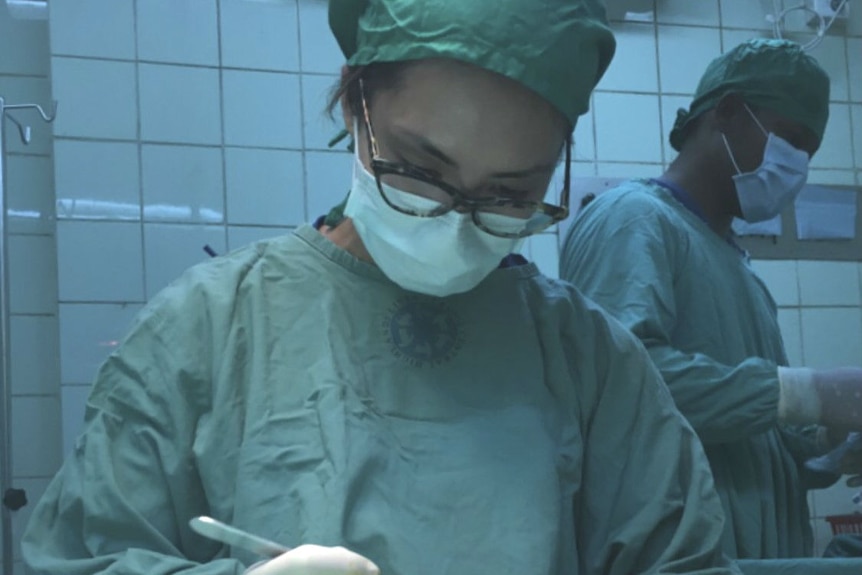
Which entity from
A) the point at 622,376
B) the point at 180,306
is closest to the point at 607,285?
the point at 622,376

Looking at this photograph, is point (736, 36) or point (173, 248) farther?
point (736, 36)

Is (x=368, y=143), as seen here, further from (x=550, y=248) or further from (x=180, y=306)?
(x=550, y=248)

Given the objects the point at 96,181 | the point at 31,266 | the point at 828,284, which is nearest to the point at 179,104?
the point at 96,181

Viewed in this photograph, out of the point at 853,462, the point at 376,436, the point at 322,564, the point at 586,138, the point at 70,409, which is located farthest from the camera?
the point at 586,138

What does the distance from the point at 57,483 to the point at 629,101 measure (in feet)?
6.78

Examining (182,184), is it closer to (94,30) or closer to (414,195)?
(94,30)

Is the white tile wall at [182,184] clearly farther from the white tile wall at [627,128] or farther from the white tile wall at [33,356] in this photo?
the white tile wall at [627,128]

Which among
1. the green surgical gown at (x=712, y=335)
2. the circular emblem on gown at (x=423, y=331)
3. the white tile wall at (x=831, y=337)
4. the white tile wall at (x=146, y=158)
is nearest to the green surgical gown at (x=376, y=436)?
the circular emblem on gown at (x=423, y=331)

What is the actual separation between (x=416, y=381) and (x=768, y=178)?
97 centimetres

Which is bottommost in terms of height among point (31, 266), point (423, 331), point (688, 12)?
point (423, 331)

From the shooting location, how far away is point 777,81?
1682mm

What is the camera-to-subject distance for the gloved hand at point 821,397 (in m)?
1.47

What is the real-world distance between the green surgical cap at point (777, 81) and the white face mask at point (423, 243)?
88cm

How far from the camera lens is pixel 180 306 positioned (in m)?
0.90
